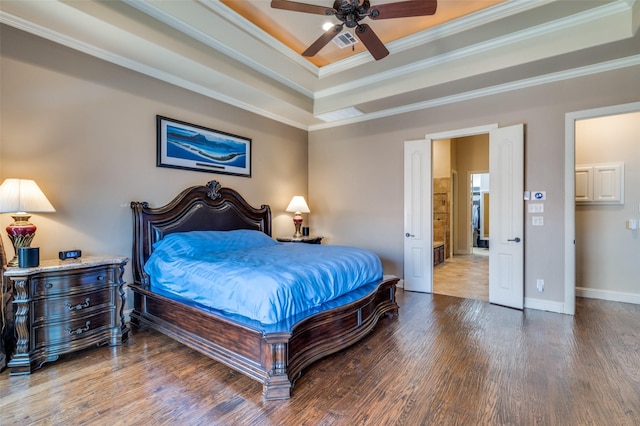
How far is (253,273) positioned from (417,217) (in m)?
3.09

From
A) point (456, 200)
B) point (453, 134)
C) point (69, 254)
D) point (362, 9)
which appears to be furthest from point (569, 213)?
point (69, 254)

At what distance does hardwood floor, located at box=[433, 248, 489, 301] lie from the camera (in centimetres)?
468

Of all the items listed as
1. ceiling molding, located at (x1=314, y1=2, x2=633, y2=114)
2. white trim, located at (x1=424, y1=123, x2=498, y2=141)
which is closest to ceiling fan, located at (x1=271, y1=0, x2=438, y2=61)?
ceiling molding, located at (x1=314, y1=2, x2=633, y2=114)

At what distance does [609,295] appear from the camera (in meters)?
4.27

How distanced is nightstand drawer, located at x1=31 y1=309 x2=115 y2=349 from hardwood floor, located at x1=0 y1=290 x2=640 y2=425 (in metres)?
0.19

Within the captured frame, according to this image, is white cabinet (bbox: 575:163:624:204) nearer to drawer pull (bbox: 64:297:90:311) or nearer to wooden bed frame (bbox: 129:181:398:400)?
wooden bed frame (bbox: 129:181:398:400)

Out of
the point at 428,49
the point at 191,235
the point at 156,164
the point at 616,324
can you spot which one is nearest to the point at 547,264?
the point at 616,324

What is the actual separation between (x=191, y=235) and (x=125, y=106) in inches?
63.9

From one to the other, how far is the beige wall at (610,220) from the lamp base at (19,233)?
667 centimetres

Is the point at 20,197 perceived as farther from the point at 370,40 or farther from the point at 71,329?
the point at 370,40

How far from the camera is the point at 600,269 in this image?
4.37 meters

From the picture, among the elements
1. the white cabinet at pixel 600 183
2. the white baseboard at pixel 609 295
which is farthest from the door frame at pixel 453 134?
the white baseboard at pixel 609 295

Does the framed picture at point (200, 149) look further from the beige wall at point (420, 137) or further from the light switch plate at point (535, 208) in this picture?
the light switch plate at point (535, 208)

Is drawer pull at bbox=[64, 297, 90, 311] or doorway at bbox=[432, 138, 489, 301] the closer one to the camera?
drawer pull at bbox=[64, 297, 90, 311]
